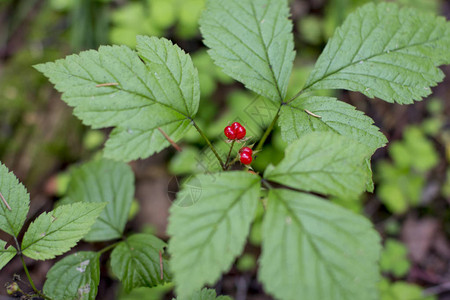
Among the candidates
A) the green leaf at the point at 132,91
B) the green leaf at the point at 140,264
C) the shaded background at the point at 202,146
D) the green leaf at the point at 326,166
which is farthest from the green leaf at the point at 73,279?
the shaded background at the point at 202,146

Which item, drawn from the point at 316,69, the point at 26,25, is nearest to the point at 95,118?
the point at 316,69

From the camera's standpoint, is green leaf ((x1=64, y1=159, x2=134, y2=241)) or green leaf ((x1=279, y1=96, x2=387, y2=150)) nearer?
green leaf ((x1=279, y1=96, x2=387, y2=150))

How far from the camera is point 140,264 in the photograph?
5.18 ft

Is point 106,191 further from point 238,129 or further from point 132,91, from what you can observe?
point 238,129

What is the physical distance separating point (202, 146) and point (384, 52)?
2.04 metres

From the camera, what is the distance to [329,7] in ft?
15.1

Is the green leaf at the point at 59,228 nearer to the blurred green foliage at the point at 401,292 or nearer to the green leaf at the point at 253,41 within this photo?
the green leaf at the point at 253,41

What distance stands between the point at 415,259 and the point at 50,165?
4159 mm

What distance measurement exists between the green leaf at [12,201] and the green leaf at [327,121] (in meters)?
1.11

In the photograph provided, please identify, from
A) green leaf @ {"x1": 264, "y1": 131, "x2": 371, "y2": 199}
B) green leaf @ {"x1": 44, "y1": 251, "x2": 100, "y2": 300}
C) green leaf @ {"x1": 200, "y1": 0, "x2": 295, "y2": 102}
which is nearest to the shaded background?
green leaf @ {"x1": 44, "y1": 251, "x2": 100, "y2": 300}

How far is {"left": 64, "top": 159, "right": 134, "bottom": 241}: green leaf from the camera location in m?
1.83

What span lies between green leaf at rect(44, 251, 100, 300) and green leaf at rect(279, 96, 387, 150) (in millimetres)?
1094

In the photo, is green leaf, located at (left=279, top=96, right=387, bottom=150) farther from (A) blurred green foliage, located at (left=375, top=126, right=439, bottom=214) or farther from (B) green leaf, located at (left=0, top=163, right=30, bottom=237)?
(A) blurred green foliage, located at (left=375, top=126, right=439, bottom=214)

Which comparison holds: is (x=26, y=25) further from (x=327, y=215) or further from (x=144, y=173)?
(x=327, y=215)
